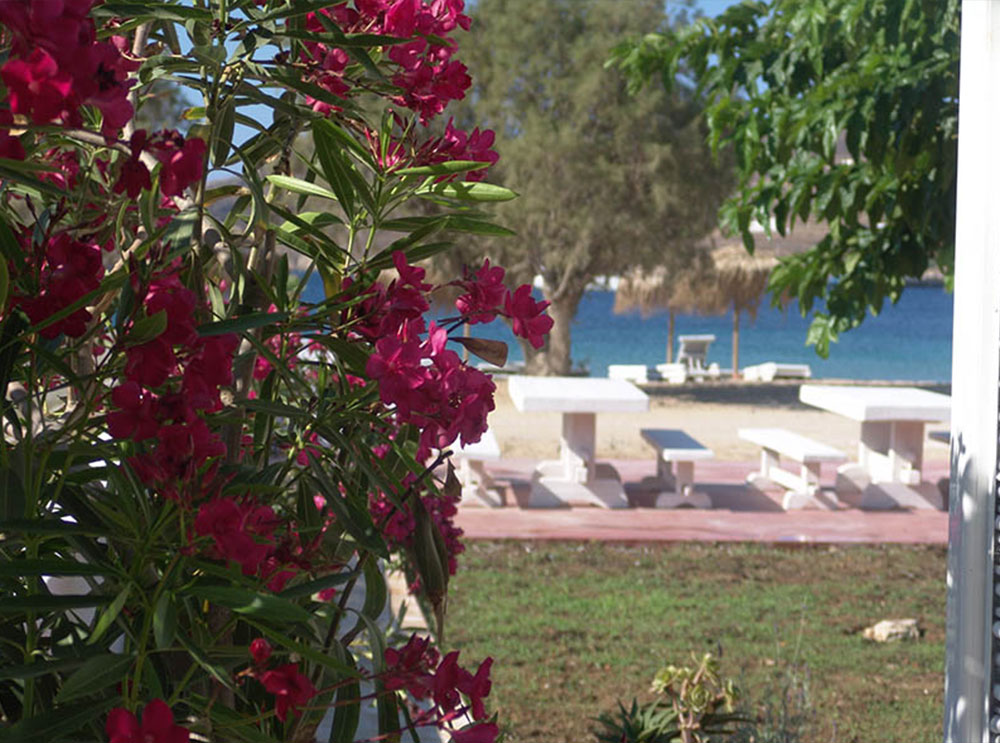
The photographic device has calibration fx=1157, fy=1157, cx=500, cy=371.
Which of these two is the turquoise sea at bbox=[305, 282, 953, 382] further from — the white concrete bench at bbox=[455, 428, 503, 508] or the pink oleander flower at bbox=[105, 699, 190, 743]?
the pink oleander flower at bbox=[105, 699, 190, 743]

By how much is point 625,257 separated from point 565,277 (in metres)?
0.96

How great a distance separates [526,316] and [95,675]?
0.45 metres

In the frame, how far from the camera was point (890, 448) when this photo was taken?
7.06 metres

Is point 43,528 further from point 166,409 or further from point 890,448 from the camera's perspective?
point 890,448

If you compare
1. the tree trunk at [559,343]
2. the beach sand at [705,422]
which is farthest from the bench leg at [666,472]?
the tree trunk at [559,343]

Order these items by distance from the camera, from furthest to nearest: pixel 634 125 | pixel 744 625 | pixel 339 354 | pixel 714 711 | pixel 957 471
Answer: pixel 634 125 < pixel 744 625 < pixel 714 711 < pixel 957 471 < pixel 339 354

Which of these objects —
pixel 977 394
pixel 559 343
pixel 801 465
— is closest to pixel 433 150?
pixel 977 394

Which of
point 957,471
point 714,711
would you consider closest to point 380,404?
point 957,471

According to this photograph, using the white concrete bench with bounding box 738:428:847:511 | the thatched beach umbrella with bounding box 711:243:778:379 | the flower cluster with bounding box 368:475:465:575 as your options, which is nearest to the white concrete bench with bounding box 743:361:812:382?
the thatched beach umbrella with bounding box 711:243:778:379

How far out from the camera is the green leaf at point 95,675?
29.2 inches

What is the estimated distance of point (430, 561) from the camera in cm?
98

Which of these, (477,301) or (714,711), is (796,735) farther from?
(477,301)

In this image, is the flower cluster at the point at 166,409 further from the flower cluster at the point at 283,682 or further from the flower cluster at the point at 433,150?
the flower cluster at the point at 433,150

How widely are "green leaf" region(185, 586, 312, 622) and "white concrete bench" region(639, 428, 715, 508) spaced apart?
5814mm
